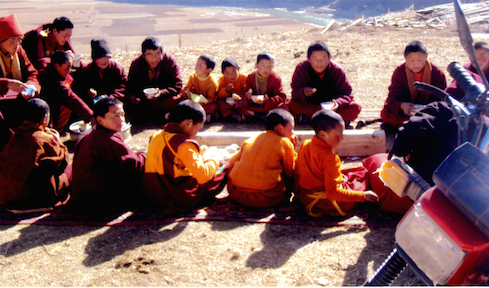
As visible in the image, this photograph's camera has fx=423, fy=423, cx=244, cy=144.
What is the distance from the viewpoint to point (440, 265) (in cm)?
168

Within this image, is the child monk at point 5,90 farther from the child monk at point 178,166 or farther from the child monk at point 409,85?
the child monk at point 409,85

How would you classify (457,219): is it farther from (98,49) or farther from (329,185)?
(98,49)

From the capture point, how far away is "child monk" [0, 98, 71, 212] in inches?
136

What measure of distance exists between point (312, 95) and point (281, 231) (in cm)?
260

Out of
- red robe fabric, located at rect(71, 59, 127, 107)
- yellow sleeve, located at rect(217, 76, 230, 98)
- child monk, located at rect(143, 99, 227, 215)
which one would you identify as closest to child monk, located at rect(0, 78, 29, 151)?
red robe fabric, located at rect(71, 59, 127, 107)

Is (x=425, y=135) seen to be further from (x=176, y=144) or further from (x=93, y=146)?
(x=93, y=146)

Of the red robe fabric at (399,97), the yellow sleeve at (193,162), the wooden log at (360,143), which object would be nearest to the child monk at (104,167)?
the yellow sleeve at (193,162)

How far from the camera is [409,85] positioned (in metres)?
4.96

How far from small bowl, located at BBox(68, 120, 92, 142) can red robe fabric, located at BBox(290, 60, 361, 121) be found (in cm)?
257

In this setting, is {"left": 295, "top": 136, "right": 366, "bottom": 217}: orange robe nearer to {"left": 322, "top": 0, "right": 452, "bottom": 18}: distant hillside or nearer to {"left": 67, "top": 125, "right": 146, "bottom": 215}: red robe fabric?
{"left": 67, "top": 125, "right": 146, "bottom": 215}: red robe fabric

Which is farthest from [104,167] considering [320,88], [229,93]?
[320,88]

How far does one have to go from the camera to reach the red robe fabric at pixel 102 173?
135 inches

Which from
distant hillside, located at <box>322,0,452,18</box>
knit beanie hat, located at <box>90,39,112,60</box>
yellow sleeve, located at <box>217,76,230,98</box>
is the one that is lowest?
yellow sleeve, located at <box>217,76,230,98</box>

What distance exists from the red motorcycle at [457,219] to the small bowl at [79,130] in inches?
160
